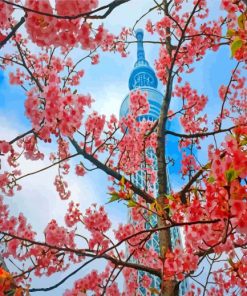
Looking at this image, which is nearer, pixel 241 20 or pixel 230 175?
pixel 230 175

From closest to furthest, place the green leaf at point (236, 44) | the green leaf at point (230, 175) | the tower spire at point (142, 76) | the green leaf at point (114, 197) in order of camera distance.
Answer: the green leaf at point (230, 175)
the green leaf at point (236, 44)
the green leaf at point (114, 197)
the tower spire at point (142, 76)

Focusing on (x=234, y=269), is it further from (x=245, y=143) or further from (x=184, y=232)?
(x=245, y=143)

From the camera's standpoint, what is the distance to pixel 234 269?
112 inches

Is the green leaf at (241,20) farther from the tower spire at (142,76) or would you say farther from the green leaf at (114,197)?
the tower spire at (142,76)


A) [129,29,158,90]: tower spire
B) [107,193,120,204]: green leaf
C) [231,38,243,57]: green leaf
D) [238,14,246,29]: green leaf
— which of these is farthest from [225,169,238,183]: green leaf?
[129,29,158,90]: tower spire

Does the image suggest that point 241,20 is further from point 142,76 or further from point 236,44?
point 142,76

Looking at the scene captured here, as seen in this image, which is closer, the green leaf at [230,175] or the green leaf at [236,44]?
the green leaf at [230,175]

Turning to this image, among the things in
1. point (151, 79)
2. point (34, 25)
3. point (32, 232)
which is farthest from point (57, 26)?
point (151, 79)

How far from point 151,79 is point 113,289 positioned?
67459mm

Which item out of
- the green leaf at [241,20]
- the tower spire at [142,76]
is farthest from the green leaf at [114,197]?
the tower spire at [142,76]

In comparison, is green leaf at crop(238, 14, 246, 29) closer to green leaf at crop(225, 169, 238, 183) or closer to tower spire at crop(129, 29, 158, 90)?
green leaf at crop(225, 169, 238, 183)

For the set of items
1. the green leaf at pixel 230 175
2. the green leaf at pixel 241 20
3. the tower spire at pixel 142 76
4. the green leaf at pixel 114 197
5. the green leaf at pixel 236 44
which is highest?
A: the tower spire at pixel 142 76

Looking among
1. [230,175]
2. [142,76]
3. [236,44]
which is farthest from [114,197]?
[142,76]

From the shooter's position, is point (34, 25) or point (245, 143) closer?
point (245, 143)
